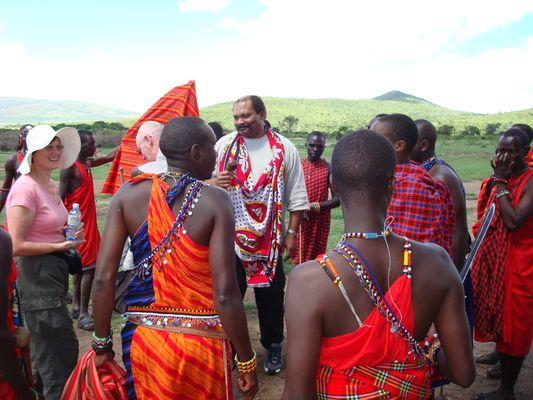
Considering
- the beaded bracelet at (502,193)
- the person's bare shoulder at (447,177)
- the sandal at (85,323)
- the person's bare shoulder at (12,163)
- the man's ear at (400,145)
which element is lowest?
the sandal at (85,323)

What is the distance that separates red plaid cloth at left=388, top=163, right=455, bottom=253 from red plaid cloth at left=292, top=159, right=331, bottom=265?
2695 mm

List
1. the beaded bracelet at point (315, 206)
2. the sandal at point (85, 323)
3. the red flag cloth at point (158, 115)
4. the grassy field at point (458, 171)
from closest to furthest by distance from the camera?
the red flag cloth at point (158, 115)
the sandal at point (85, 323)
the beaded bracelet at point (315, 206)
the grassy field at point (458, 171)

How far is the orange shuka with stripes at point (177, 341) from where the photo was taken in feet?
7.12

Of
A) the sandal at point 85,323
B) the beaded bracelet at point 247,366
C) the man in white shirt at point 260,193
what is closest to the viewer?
the beaded bracelet at point 247,366

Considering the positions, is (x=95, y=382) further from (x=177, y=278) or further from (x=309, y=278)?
(x=309, y=278)

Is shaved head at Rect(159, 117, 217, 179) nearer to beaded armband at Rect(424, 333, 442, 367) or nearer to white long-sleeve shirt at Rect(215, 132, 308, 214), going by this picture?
beaded armband at Rect(424, 333, 442, 367)

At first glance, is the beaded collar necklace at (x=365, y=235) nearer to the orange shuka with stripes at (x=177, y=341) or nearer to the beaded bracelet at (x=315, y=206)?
the orange shuka with stripes at (x=177, y=341)

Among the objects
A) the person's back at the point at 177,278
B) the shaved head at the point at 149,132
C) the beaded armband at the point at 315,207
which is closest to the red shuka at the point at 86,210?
the shaved head at the point at 149,132

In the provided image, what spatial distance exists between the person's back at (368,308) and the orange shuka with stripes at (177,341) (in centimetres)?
73

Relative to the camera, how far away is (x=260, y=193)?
13.0 ft

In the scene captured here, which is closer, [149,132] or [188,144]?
[188,144]

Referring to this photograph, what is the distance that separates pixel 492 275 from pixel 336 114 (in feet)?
290

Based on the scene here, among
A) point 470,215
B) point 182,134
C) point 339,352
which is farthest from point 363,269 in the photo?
point 470,215

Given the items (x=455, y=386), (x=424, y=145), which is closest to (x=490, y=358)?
(x=455, y=386)
